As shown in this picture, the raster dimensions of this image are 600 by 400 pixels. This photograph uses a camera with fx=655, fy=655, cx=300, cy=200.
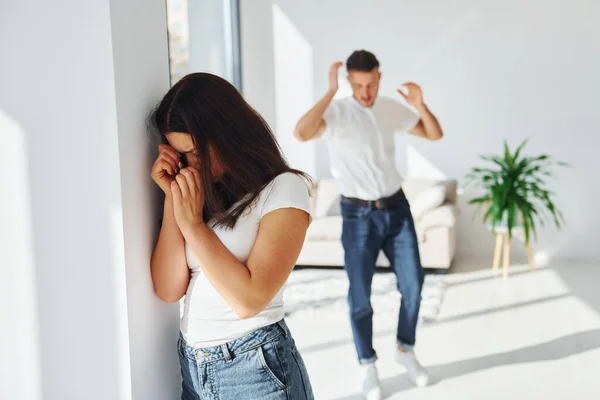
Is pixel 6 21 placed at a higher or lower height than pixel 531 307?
higher

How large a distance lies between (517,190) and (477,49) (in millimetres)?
1379

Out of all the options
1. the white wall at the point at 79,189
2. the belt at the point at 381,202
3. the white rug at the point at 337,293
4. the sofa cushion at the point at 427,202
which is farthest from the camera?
the sofa cushion at the point at 427,202

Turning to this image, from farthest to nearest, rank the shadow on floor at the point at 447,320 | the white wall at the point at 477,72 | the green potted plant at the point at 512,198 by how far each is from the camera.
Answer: the white wall at the point at 477,72
the green potted plant at the point at 512,198
the shadow on floor at the point at 447,320

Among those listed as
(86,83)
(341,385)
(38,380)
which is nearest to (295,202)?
(86,83)

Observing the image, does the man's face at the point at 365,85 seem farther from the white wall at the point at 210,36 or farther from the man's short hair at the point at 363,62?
the white wall at the point at 210,36

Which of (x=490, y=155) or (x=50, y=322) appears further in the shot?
(x=490, y=155)

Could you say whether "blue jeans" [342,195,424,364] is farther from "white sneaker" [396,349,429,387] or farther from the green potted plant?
the green potted plant

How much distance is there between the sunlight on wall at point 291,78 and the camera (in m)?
6.32

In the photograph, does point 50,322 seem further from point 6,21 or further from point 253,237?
point 6,21

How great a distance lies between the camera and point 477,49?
19.3 feet

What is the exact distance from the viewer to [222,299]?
1.32 meters

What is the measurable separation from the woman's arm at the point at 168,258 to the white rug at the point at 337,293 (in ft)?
9.59

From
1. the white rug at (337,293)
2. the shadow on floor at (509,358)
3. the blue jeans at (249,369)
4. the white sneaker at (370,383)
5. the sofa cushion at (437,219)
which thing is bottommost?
the shadow on floor at (509,358)

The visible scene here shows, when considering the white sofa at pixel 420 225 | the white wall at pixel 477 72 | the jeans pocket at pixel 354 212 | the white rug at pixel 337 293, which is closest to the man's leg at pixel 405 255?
the jeans pocket at pixel 354 212
